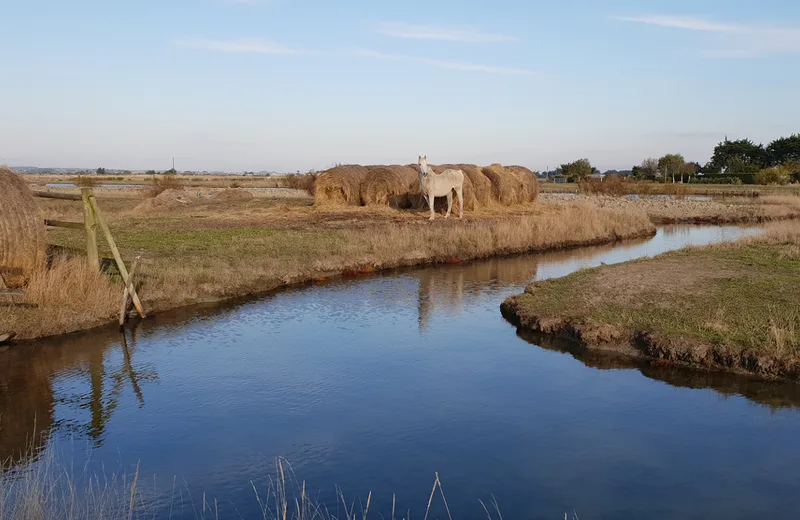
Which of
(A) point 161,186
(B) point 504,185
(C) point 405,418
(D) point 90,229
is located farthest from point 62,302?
(A) point 161,186

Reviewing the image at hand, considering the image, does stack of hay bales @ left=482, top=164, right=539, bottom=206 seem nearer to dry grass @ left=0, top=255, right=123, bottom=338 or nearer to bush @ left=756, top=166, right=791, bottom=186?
dry grass @ left=0, top=255, right=123, bottom=338

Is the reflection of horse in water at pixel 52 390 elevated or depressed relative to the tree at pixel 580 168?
depressed

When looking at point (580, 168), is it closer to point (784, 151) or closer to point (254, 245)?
point (784, 151)

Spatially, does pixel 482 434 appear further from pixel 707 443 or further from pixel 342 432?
pixel 707 443

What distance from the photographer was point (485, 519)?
6062 millimetres

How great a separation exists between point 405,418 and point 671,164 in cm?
7256

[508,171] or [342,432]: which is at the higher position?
[508,171]

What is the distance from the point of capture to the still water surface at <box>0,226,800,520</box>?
6.57m

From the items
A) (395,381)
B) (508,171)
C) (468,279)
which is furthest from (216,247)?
(508,171)

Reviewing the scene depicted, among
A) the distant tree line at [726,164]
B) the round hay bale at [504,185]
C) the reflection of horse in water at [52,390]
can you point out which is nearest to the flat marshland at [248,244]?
the round hay bale at [504,185]

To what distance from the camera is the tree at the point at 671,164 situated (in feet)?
240

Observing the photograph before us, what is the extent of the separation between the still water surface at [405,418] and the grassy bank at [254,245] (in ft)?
2.74

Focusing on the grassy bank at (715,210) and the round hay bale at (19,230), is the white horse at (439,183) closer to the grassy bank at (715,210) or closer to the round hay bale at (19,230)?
the grassy bank at (715,210)

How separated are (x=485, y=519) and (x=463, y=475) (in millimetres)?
832
